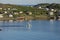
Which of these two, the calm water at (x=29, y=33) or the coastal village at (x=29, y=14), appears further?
the coastal village at (x=29, y=14)

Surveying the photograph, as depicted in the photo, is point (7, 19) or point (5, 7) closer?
point (7, 19)

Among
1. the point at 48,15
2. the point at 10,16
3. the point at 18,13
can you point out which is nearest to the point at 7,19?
the point at 10,16

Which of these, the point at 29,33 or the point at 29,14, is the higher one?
the point at 29,33

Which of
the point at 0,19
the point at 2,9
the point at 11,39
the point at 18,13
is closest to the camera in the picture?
the point at 11,39

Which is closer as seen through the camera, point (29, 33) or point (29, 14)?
point (29, 33)

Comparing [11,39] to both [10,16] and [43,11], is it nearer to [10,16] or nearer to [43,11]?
[10,16]

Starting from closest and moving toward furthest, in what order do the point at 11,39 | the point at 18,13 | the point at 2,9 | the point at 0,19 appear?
the point at 11,39 < the point at 0,19 < the point at 18,13 < the point at 2,9

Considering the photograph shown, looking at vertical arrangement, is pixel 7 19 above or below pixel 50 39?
below

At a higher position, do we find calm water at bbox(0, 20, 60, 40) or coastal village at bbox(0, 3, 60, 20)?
calm water at bbox(0, 20, 60, 40)

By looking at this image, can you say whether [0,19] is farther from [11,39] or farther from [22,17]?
[11,39]

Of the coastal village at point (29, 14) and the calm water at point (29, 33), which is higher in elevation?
the calm water at point (29, 33)

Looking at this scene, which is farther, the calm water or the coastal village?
the coastal village
